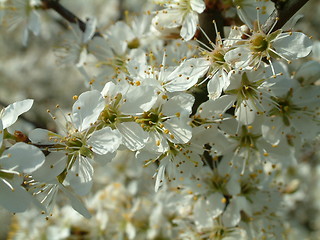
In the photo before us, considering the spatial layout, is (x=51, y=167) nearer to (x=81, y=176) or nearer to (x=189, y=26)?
(x=81, y=176)

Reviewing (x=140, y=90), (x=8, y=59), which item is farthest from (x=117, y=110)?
(x=8, y=59)

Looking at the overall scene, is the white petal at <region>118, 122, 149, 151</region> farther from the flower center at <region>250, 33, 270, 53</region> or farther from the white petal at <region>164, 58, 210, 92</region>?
the flower center at <region>250, 33, 270, 53</region>

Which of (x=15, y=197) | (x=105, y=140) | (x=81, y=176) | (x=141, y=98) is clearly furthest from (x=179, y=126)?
(x=15, y=197)

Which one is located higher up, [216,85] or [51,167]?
[216,85]

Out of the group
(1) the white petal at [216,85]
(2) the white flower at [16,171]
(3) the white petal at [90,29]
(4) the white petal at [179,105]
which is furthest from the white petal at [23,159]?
(3) the white petal at [90,29]

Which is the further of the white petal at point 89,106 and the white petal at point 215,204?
the white petal at point 215,204

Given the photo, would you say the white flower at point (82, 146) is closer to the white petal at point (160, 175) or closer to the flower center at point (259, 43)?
the white petal at point (160, 175)

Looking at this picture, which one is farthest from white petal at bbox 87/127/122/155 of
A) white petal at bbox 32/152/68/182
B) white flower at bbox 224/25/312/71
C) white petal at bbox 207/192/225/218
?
white petal at bbox 207/192/225/218
